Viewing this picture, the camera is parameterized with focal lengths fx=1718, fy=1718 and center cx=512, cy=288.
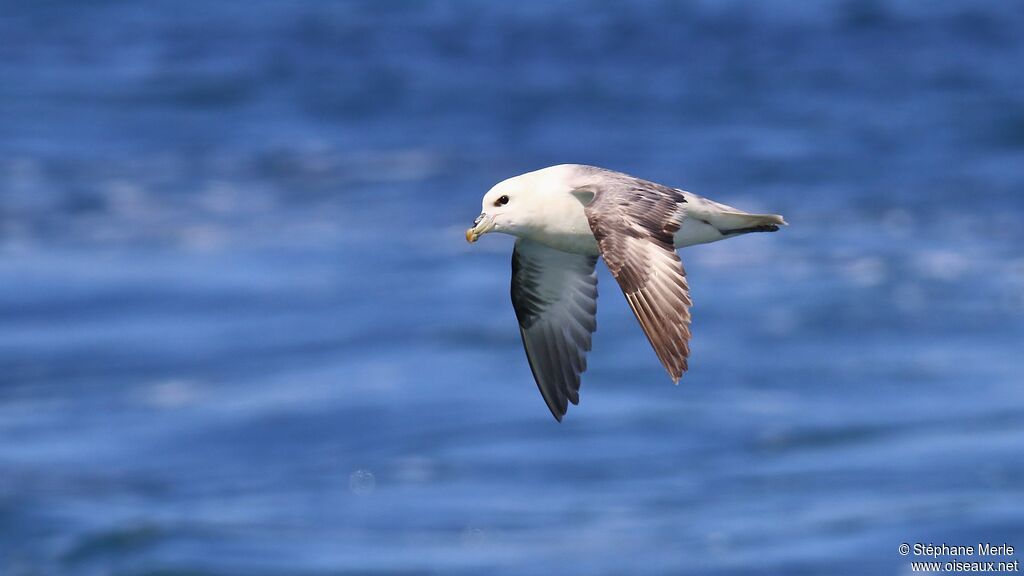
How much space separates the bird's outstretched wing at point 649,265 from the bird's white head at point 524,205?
488mm

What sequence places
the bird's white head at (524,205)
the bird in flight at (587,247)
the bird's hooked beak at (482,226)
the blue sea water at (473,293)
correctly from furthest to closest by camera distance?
the blue sea water at (473,293), the bird's white head at (524,205), the bird's hooked beak at (482,226), the bird in flight at (587,247)

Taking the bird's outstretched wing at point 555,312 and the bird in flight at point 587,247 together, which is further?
the bird's outstretched wing at point 555,312

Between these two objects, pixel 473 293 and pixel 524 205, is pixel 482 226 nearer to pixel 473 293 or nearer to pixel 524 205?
pixel 524 205

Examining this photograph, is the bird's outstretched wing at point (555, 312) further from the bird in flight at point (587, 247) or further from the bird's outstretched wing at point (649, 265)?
the bird's outstretched wing at point (649, 265)

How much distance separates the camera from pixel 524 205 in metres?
9.89

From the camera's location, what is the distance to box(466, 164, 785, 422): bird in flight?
29.2ft

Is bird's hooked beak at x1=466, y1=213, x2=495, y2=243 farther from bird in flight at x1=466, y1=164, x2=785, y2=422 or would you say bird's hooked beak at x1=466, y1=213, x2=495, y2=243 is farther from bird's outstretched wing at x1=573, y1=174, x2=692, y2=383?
bird's outstretched wing at x1=573, y1=174, x2=692, y2=383

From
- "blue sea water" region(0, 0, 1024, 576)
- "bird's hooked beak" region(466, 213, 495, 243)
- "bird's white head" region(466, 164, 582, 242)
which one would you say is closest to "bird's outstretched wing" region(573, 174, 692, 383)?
"bird's white head" region(466, 164, 582, 242)

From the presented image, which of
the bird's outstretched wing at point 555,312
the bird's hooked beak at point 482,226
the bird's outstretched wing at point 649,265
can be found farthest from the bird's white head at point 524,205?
the bird's outstretched wing at point 555,312

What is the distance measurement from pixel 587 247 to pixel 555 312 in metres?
1.38

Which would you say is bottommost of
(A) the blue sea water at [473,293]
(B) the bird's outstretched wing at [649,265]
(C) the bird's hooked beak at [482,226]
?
(B) the bird's outstretched wing at [649,265]

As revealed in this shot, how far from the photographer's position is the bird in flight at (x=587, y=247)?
8914 millimetres

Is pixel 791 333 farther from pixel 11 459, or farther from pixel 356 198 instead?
pixel 11 459

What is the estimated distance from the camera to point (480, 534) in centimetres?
3716
